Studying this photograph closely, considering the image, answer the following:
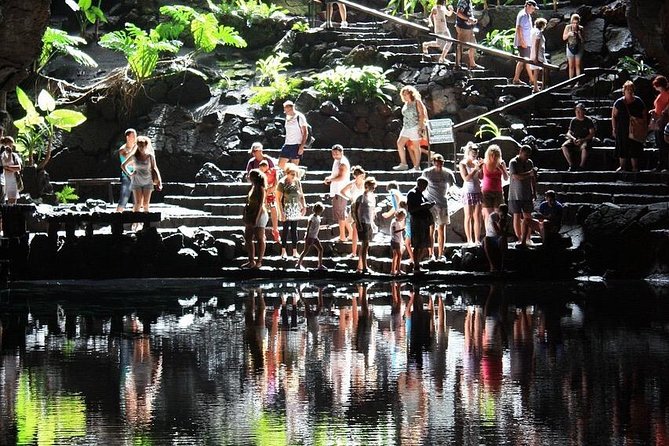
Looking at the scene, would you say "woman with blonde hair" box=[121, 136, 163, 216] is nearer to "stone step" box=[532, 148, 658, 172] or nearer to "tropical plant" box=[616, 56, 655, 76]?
"stone step" box=[532, 148, 658, 172]

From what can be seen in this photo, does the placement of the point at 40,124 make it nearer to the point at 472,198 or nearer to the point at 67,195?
the point at 67,195

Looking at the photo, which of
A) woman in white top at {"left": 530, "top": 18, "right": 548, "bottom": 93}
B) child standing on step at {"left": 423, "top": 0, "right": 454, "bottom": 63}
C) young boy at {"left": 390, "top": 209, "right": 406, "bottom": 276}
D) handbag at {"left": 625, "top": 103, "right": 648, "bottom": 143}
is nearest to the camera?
young boy at {"left": 390, "top": 209, "right": 406, "bottom": 276}

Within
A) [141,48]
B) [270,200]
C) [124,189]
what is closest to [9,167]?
[124,189]

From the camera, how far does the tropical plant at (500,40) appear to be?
2695cm

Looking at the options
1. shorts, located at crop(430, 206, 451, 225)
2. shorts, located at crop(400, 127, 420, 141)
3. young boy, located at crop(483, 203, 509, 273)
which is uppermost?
shorts, located at crop(400, 127, 420, 141)

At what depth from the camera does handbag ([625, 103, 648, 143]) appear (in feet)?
64.7

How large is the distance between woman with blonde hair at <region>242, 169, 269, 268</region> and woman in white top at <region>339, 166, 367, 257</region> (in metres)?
1.37

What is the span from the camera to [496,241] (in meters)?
16.8

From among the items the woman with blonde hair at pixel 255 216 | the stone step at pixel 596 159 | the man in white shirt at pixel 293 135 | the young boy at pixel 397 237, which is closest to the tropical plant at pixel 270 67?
the man in white shirt at pixel 293 135

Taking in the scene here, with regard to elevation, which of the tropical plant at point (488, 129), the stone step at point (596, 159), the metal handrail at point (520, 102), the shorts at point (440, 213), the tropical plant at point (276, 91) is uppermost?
the tropical plant at point (276, 91)

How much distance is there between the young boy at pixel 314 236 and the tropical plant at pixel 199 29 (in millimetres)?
10205

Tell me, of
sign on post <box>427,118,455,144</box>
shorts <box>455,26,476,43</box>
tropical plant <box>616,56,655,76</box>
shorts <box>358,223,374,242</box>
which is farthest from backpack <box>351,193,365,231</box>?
tropical plant <box>616,56,655,76</box>

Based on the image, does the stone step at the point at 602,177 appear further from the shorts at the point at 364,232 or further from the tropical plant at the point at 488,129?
the shorts at the point at 364,232

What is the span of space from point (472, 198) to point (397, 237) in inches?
60.8
